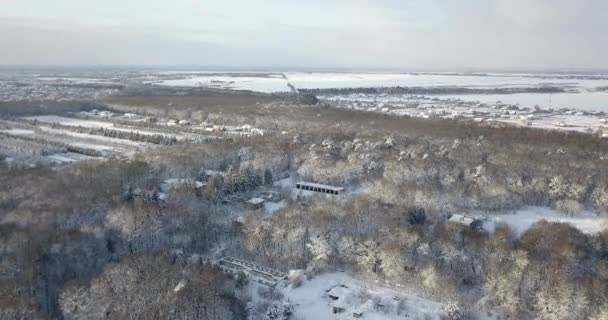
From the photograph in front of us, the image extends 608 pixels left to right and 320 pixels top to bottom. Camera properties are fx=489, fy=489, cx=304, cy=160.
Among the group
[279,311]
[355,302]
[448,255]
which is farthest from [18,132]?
[448,255]

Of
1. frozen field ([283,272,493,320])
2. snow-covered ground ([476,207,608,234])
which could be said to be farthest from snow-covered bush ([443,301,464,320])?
snow-covered ground ([476,207,608,234])

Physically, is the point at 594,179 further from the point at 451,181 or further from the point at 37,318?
the point at 37,318

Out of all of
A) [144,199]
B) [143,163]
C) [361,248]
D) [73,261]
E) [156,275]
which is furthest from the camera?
[143,163]

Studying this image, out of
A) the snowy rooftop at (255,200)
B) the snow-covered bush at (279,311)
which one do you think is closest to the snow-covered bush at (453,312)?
the snow-covered bush at (279,311)

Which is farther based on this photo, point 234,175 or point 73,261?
point 234,175

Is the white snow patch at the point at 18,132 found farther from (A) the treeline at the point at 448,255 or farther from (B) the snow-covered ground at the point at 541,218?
(B) the snow-covered ground at the point at 541,218

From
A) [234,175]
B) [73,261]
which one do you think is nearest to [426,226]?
[234,175]
